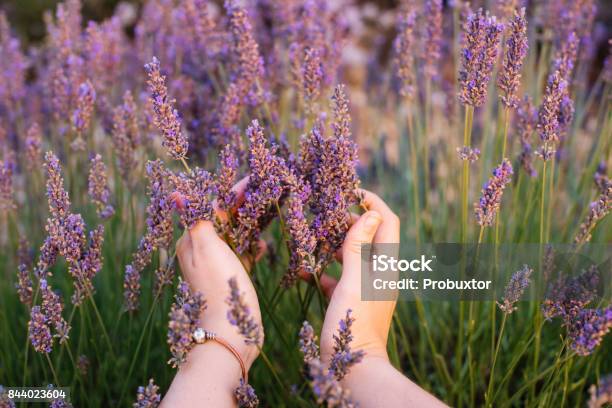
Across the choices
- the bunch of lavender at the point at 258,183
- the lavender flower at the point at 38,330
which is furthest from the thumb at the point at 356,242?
the lavender flower at the point at 38,330

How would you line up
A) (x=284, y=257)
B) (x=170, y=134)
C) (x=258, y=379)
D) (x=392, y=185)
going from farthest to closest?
(x=392, y=185) < (x=284, y=257) < (x=258, y=379) < (x=170, y=134)

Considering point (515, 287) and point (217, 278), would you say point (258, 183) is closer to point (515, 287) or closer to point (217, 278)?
point (217, 278)

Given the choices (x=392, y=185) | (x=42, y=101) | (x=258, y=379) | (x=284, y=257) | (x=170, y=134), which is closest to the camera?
(x=170, y=134)

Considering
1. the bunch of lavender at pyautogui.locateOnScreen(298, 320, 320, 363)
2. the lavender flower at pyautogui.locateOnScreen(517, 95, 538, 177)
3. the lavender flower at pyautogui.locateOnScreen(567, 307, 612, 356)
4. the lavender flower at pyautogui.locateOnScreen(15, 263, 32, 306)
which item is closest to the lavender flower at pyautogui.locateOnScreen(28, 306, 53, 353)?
the lavender flower at pyautogui.locateOnScreen(15, 263, 32, 306)

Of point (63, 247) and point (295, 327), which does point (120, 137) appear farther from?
point (295, 327)

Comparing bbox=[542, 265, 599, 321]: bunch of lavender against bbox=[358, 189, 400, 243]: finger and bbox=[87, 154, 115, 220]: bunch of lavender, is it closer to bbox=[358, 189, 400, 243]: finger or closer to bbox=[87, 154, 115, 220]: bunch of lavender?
bbox=[358, 189, 400, 243]: finger

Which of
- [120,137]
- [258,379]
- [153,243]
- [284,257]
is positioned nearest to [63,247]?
[153,243]

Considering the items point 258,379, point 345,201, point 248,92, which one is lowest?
point 258,379
